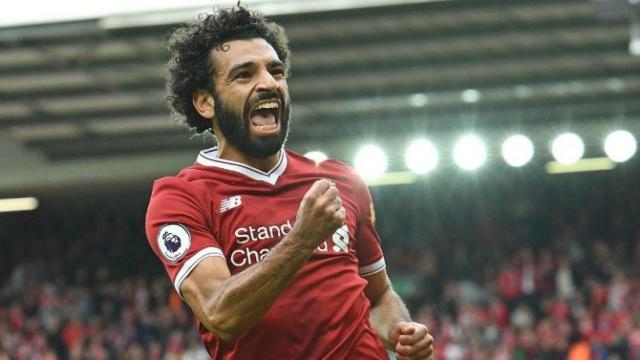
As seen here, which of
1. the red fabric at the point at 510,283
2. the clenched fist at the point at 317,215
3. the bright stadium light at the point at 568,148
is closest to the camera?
the clenched fist at the point at 317,215

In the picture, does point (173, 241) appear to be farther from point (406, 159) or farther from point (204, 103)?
point (406, 159)

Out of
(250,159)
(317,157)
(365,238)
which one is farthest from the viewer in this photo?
(317,157)

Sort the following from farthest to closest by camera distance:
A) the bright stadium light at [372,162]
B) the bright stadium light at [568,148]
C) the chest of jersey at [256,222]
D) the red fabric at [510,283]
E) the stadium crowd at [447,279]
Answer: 1. the bright stadium light at [372,162]
2. the red fabric at [510,283]
3. the bright stadium light at [568,148]
4. the stadium crowd at [447,279]
5. the chest of jersey at [256,222]

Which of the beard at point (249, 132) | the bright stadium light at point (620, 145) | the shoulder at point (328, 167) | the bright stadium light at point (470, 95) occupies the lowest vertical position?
the bright stadium light at point (620, 145)

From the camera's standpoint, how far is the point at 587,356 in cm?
1560

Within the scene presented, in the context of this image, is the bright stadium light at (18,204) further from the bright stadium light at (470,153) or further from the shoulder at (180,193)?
the shoulder at (180,193)

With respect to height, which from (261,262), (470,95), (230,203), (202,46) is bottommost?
(470,95)

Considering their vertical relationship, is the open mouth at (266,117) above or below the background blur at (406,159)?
above

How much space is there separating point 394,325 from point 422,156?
1468 cm

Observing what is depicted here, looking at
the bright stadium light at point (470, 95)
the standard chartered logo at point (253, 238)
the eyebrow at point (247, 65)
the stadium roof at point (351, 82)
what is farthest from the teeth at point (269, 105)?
the bright stadium light at point (470, 95)

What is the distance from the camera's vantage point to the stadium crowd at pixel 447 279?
16.7 m

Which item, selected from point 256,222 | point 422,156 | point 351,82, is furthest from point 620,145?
point 256,222

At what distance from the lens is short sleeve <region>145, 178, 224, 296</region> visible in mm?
3580

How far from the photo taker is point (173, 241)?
11.9 ft
